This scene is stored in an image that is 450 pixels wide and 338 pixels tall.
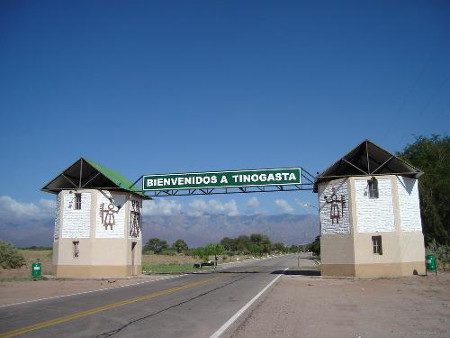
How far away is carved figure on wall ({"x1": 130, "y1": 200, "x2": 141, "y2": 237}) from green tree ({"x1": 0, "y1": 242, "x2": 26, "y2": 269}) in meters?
18.3

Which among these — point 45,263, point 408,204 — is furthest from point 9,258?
point 408,204

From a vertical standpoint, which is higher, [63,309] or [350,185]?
[350,185]

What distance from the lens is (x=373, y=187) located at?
27.9 metres

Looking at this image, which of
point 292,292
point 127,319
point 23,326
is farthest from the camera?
point 292,292

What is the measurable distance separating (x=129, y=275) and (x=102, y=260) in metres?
2.30

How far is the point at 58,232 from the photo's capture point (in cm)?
3219

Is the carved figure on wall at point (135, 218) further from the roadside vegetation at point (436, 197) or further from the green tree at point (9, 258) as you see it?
the roadside vegetation at point (436, 197)

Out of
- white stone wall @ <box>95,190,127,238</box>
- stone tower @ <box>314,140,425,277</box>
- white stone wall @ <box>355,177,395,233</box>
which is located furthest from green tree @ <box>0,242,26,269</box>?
white stone wall @ <box>355,177,395,233</box>

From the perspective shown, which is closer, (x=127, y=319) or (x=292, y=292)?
Answer: (x=127, y=319)

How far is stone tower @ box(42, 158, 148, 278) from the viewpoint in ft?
102

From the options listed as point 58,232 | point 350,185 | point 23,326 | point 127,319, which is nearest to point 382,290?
point 350,185

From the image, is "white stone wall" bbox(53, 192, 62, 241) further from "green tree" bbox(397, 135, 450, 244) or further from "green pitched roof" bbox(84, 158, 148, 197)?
"green tree" bbox(397, 135, 450, 244)

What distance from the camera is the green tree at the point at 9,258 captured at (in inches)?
1762

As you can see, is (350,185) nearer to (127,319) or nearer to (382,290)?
(382,290)
